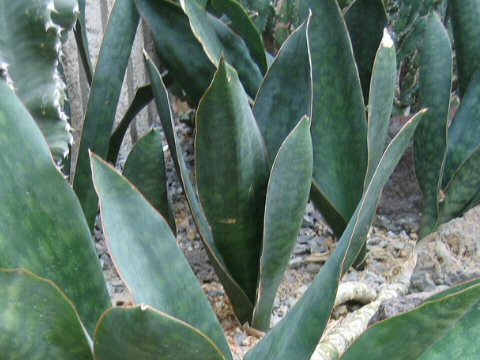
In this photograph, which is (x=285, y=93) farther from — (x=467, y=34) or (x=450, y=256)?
(x=467, y=34)

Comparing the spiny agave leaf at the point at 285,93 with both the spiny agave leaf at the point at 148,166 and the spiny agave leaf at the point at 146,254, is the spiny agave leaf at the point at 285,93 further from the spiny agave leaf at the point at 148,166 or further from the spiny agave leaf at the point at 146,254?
the spiny agave leaf at the point at 146,254

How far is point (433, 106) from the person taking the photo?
1.32 metres

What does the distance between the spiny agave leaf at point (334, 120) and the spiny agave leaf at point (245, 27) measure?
0.44 ft

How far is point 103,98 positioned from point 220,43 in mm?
233

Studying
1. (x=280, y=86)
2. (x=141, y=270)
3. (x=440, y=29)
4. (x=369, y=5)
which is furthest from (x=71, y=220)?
(x=440, y=29)

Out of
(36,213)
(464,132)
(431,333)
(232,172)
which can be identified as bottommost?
(464,132)

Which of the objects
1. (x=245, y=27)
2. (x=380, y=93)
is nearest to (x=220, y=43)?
(x=245, y=27)

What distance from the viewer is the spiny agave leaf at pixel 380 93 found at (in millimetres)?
1037

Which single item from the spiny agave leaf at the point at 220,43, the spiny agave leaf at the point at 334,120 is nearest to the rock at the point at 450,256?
the spiny agave leaf at the point at 334,120

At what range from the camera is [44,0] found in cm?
87

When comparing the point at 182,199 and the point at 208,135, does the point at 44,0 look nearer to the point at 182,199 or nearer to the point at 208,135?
the point at 208,135

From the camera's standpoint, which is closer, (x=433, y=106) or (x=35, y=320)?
(x=35, y=320)

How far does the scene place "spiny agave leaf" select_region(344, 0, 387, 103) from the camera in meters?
1.27

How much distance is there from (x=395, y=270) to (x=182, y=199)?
58 cm
